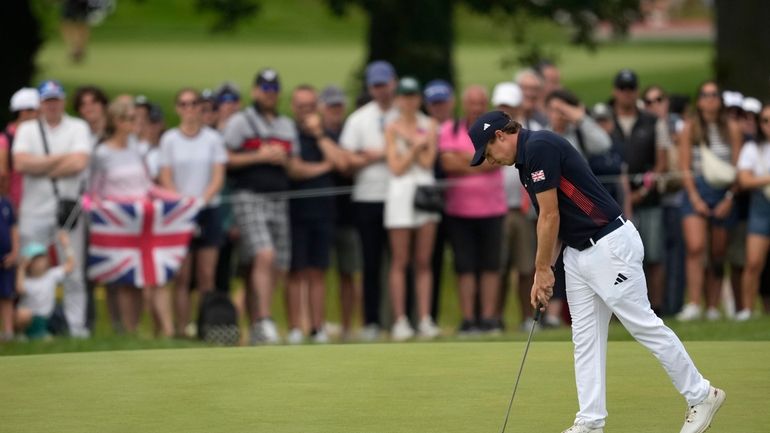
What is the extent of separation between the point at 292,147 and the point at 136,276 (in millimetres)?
1829

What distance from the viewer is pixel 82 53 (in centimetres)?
4325

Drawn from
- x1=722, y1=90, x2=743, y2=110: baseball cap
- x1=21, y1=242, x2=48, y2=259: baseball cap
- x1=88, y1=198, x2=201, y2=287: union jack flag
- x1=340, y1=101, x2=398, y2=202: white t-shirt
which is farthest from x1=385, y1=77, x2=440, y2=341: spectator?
x1=21, y1=242, x2=48, y2=259: baseball cap

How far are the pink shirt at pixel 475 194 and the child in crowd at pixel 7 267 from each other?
3910mm

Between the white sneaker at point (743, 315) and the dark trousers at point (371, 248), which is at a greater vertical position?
the dark trousers at point (371, 248)

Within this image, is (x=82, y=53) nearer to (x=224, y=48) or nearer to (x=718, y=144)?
(x=224, y=48)

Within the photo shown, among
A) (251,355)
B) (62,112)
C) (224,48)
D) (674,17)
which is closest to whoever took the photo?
(251,355)

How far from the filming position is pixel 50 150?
14.3 m

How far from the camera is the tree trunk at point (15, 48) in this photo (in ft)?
80.7

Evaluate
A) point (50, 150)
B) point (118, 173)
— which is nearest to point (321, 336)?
point (118, 173)

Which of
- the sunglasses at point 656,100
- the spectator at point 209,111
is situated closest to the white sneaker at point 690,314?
the sunglasses at point 656,100

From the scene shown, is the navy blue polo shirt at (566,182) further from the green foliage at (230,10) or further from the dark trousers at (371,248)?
the green foliage at (230,10)

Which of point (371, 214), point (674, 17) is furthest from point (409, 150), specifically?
point (674, 17)

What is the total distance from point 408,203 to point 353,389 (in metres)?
5.12

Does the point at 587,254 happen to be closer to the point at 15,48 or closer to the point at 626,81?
the point at 626,81
